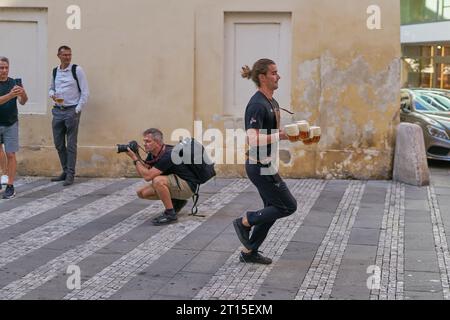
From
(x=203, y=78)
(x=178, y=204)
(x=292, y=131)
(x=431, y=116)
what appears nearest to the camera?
(x=292, y=131)

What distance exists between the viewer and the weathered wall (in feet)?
35.1

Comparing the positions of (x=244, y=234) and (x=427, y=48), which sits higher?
(x=427, y=48)

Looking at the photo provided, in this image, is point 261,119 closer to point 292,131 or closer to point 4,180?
point 292,131

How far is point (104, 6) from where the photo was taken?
36.0 feet

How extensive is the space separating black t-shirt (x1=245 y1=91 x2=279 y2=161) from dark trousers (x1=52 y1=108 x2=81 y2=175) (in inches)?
198

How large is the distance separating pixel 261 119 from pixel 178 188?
230 cm

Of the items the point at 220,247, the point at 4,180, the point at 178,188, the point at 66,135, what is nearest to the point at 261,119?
the point at 220,247

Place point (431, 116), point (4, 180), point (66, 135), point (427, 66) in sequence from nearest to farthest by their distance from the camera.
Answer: point (4, 180) → point (66, 135) → point (431, 116) → point (427, 66)

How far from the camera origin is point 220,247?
707cm

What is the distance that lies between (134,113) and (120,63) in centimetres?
80

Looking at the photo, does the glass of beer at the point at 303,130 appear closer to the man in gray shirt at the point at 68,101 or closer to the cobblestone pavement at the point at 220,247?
the cobblestone pavement at the point at 220,247
